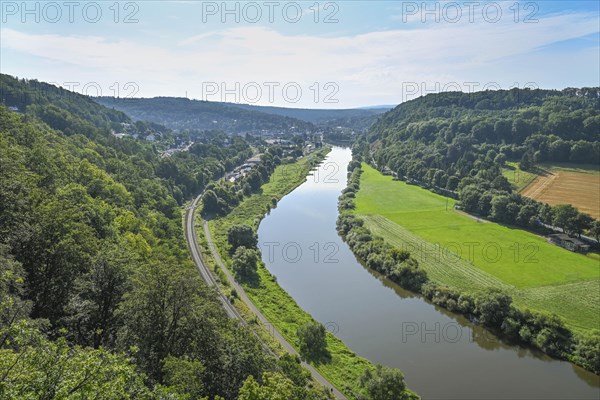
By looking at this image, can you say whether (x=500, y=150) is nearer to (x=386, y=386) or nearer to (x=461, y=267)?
(x=461, y=267)

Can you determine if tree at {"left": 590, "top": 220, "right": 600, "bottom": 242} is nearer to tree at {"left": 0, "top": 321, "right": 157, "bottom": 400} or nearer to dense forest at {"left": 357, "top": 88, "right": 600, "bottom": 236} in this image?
dense forest at {"left": 357, "top": 88, "right": 600, "bottom": 236}

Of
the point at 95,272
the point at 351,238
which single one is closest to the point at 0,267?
the point at 95,272

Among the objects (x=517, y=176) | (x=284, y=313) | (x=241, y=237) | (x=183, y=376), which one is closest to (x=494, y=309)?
(x=284, y=313)

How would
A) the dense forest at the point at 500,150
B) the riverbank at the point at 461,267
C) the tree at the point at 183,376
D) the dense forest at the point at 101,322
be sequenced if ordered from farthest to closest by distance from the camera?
the dense forest at the point at 500,150 → the riverbank at the point at 461,267 → the tree at the point at 183,376 → the dense forest at the point at 101,322

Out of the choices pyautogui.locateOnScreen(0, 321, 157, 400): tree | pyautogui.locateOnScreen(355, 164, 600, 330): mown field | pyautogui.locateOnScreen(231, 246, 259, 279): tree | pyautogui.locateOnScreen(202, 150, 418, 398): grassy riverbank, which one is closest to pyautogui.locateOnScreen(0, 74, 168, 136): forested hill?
pyautogui.locateOnScreen(202, 150, 418, 398): grassy riverbank

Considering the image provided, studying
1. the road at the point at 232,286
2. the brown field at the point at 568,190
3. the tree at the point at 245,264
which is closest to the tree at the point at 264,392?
the road at the point at 232,286

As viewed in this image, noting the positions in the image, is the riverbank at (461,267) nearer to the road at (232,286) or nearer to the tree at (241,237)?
the tree at (241,237)
